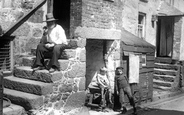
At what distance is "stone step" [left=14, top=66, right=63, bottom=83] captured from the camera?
595 centimetres

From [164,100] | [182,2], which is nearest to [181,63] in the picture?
[164,100]


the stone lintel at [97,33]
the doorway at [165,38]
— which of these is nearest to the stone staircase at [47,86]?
the stone lintel at [97,33]

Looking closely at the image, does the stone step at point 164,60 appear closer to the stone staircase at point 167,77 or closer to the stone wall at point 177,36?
the stone staircase at point 167,77

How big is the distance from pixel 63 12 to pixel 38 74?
2610 mm

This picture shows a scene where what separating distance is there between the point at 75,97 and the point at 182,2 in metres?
12.3

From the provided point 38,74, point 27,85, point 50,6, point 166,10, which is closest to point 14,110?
point 27,85

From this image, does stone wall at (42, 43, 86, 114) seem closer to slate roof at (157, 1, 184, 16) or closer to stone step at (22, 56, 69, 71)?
stone step at (22, 56, 69, 71)

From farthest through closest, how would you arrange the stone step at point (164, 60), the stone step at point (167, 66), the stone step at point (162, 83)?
the stone step at point (164, 60)
the stone step at point (167, 66)
the stone step at point (162, 83)

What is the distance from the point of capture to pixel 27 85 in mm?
6039

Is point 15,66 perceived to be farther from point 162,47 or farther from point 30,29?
point 162,47

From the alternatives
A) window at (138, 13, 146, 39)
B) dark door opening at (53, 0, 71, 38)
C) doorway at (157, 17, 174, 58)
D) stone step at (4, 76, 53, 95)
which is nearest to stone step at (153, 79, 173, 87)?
window at (138, 13, 146, 39)

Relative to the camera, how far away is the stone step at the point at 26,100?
5.55 metres

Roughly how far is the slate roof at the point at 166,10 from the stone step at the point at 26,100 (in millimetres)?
10079

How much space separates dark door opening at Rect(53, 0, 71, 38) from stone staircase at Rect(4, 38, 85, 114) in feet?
4.58
